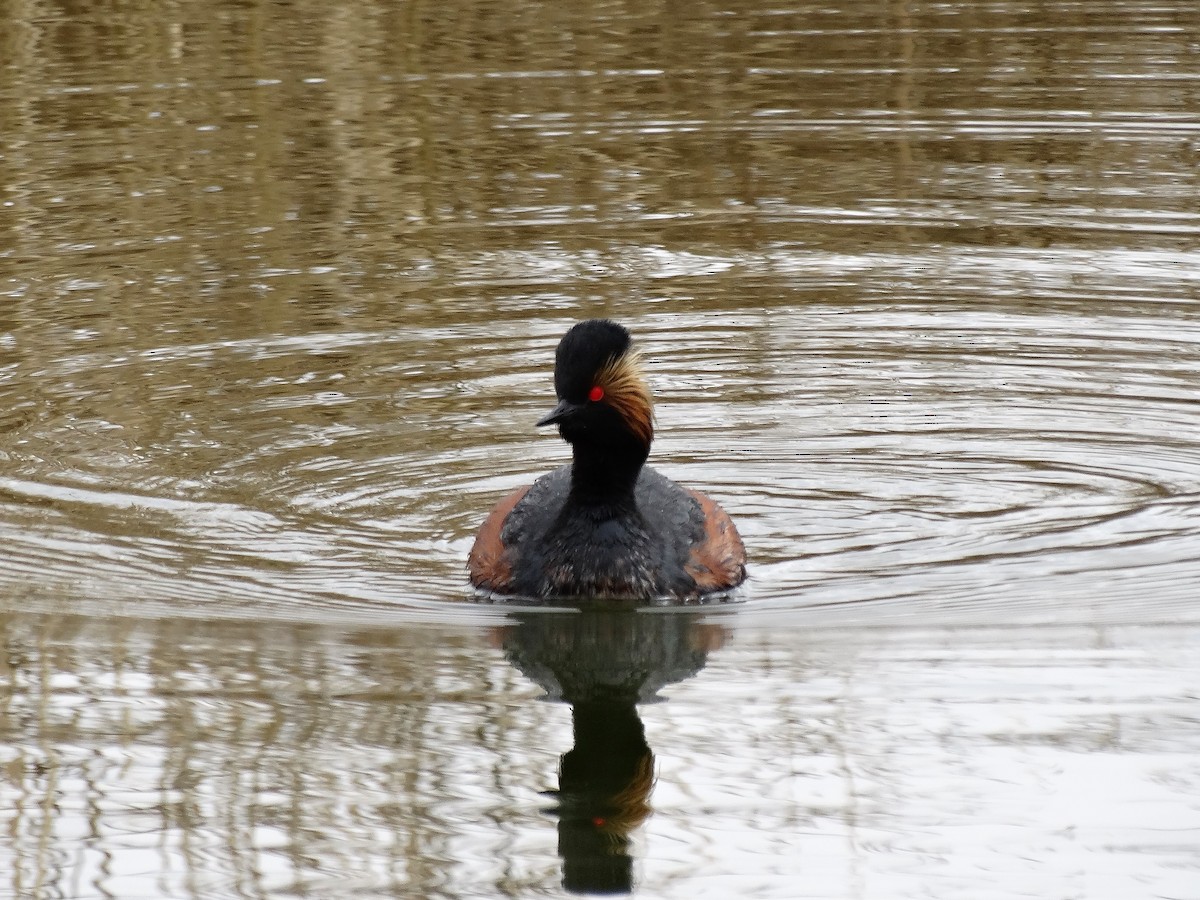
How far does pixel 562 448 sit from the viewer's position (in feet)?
34.7

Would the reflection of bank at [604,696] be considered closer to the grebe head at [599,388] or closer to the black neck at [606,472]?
the black neck at [606,472]

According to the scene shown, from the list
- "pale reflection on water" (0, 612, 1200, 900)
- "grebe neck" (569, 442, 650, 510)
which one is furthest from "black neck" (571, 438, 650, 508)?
"pale reflection on water" (0, 612, 1200, 900)

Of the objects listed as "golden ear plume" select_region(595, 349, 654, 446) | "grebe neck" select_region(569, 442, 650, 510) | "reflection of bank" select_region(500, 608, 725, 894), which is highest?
"golden ear plume" select_region(595, 349, 654, 446)

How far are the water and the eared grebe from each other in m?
0.21

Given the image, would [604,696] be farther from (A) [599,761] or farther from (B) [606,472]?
(B) [606,472]

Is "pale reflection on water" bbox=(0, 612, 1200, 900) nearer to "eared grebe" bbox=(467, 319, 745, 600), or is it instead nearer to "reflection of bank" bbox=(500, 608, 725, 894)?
"reflection of bank" bbox=(500, 608, 725, 894)

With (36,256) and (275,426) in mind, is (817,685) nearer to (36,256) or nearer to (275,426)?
(275,426)

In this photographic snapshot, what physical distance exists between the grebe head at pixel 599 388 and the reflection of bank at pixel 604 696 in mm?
743

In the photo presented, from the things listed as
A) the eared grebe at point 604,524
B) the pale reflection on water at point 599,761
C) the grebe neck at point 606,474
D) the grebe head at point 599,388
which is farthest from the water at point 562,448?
the grebe head at point 599,388

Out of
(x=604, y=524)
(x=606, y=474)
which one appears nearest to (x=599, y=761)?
(x=604, y=524)

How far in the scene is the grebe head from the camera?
8164 millimetres

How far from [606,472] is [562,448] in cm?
216

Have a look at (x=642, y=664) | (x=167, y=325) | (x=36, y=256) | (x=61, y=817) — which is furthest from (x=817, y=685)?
(x=36, y=256)

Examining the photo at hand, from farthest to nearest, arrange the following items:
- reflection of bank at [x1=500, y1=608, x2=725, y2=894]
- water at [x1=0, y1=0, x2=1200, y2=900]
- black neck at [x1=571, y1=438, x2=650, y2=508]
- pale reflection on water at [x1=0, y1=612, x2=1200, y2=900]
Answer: black neck at [x1=571, y1=438, x2=650, y2=508]
water at [x1=0, y1=0, x2=1200, y2=900]
reflection of bank at [x1=500, y1=608, x2=725, y2=894]
pale reflection on water at [x1=0, y1=612, x2=1200, y2=900]
